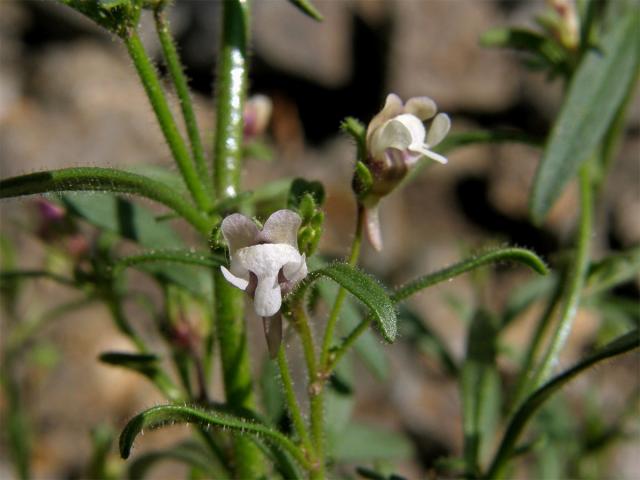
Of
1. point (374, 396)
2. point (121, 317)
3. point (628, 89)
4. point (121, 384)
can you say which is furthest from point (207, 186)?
point (121, 384)

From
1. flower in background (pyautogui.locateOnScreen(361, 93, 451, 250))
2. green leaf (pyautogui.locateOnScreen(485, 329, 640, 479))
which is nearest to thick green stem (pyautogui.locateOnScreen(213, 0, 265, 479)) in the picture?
flower in background (pyautogui.locateOnScreen(361, 93, 451, 250))

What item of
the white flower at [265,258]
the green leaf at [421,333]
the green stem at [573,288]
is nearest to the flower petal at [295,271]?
the white flower at [265,258]

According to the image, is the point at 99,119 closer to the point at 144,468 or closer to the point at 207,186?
the point at 144,468

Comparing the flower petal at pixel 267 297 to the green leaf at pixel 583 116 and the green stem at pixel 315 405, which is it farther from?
the green leaf at pixel 583 116

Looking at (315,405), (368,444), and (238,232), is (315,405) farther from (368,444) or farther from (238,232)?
(368,444)

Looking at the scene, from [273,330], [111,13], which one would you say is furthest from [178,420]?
[111,13]

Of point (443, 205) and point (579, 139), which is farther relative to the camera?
point (443, 205)
